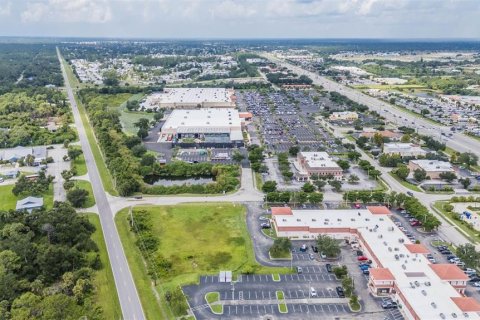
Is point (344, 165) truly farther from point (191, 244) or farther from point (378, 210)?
point (191, 244)

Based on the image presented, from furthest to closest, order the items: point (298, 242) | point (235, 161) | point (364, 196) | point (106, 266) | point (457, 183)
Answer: point (235, 161) → point (457, 183) → point (364, 196) → point (298, 242) → point (106, 266)

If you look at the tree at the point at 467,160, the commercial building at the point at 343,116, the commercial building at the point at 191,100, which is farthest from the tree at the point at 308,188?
the commercial building at the point at 191,100

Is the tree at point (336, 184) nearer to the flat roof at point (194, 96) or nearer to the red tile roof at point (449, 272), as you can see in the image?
the red tile roof at point (449, 272)

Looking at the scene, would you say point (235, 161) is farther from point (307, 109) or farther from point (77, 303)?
point (307, 109)

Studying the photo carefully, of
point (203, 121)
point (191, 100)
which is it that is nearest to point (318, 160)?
point (203, 121)

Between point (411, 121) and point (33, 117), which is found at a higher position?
point (33, 117)

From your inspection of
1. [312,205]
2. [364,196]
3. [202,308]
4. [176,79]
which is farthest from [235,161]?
[176,79]
